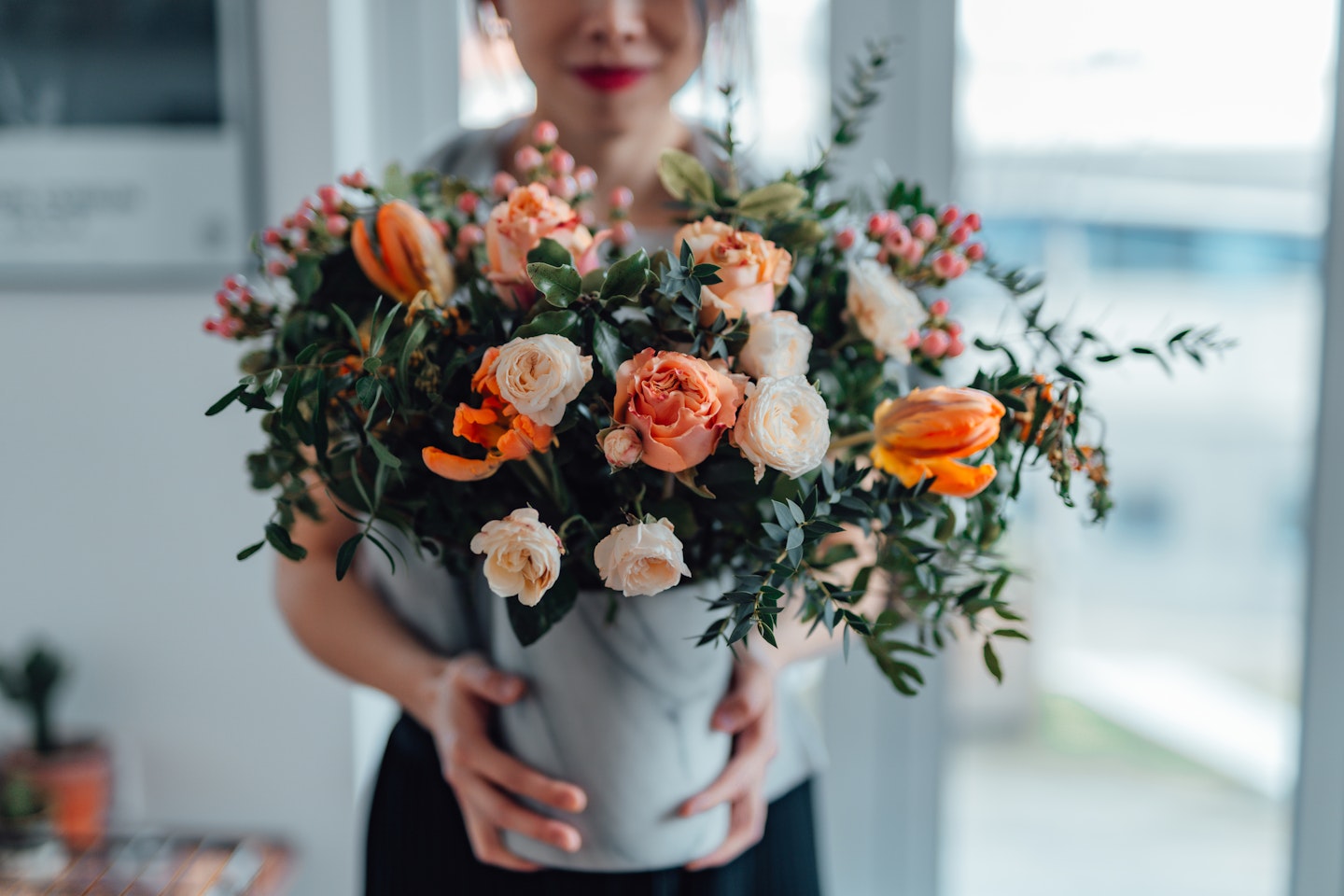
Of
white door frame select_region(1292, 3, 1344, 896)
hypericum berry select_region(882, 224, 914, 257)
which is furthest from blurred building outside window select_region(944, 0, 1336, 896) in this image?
hypericum berry select_region(882, 224, 914, 257)

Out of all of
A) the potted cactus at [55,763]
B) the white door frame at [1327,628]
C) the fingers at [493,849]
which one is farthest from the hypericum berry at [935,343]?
the potted cactus at [55,763]

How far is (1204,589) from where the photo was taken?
142 cm

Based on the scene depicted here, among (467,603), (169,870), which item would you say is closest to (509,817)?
(467,603)

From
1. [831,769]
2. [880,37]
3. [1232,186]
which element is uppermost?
[880,37]

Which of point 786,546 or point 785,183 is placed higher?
point 785,183

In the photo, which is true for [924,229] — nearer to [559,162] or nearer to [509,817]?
[559,162]

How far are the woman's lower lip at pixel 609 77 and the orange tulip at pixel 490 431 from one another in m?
0.35

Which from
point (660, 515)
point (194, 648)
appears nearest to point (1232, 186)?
point (660, 515)

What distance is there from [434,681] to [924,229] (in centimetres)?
46

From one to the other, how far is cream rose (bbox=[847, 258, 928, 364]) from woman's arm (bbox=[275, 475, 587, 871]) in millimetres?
324

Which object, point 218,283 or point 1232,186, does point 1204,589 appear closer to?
point 1232,186

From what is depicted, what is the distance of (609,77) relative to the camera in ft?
2.64

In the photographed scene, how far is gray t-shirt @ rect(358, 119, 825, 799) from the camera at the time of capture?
2.60ft

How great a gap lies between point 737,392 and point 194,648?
3.66 ft
